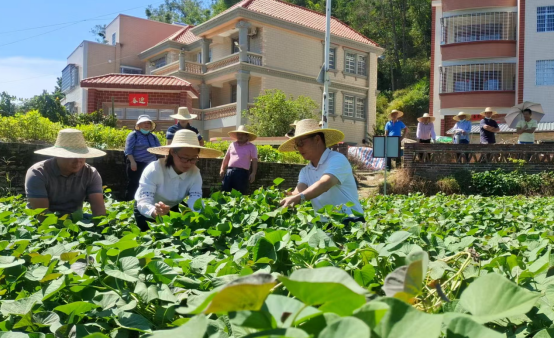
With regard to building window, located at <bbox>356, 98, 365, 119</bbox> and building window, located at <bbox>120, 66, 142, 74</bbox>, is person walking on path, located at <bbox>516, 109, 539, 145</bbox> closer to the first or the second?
building window, located at <bbox>356, 98, 365, 119</bbox>

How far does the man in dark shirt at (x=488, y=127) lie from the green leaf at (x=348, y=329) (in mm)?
16626

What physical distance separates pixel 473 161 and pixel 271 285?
56.1 ft

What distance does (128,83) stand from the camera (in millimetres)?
28438

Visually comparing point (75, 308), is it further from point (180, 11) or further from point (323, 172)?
point (180, 11)

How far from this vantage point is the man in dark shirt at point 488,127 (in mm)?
16427

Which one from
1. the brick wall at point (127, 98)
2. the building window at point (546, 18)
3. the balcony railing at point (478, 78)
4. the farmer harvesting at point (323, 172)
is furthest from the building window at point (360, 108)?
the farmer harvesting at point (323, 172)

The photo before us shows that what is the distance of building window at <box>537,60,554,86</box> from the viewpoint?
30375 mm

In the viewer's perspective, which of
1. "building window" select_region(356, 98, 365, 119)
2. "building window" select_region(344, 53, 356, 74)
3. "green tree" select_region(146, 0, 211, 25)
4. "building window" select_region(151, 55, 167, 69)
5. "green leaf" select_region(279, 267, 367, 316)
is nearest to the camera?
"green leaf" select_region(279, 267, 367, 316)

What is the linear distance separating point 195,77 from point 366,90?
11.0 metres

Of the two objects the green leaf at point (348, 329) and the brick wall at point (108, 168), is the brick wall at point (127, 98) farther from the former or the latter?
the green leaf at point (348, 329)

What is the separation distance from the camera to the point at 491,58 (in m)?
32.0

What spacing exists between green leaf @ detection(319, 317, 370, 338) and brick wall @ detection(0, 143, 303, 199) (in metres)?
7.94

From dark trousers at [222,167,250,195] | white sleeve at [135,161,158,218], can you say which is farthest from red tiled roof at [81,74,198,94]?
white sleeve at [135,161,158,218]

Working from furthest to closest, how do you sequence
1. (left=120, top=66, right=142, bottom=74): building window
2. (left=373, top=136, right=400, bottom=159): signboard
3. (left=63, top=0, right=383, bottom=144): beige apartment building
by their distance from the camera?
1. (left=120, top=66, right=142, bottom=74): building window
2. (left=63, top=0, right=383, bottom=144): beige apartment building
3. (left=373, top=136, right=400, bottom=159): signboard
